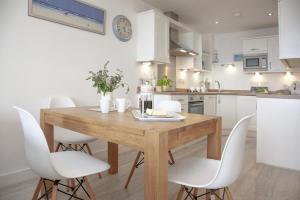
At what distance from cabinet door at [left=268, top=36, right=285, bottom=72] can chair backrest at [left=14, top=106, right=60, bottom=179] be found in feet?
17.2

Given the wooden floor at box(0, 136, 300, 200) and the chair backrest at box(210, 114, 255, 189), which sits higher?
the chair backrest at box(210, 114, 255, 189)

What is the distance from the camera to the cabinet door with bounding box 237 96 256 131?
187 inches

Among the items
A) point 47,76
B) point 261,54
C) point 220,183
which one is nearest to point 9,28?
point 47,76

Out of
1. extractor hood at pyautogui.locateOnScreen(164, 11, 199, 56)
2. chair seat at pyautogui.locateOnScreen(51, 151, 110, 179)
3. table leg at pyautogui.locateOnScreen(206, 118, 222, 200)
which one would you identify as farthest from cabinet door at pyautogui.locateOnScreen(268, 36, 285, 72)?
chair seat at pyautogui.locateOnScreen(51, 151, 110, 179)

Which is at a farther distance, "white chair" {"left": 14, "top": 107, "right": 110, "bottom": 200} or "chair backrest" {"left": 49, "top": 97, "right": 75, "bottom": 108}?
"chair backrest" {"left": 49, "top": 97, "right": 75, "bottom": 108}

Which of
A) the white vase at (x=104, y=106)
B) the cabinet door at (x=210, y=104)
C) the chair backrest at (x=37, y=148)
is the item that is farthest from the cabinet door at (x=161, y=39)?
the chair backrest at (x=37, y=148)

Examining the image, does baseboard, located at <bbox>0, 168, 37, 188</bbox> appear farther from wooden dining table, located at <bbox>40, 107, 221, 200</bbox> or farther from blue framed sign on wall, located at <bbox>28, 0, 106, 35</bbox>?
blue framed sign on wall, located at <bbox>28, 0, 106, 35</bbox>

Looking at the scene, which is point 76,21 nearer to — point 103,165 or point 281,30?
point 103,165

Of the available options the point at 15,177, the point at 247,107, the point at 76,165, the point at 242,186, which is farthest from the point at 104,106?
the point at 247,107

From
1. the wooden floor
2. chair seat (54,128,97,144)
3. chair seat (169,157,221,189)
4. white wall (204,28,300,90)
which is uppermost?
white wall (204,28,300,90)

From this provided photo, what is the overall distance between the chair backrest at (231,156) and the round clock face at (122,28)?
8.97 feet

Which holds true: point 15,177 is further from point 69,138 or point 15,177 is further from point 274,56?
point 274,56

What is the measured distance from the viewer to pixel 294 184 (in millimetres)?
2258

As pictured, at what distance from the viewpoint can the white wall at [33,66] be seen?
221 cm
